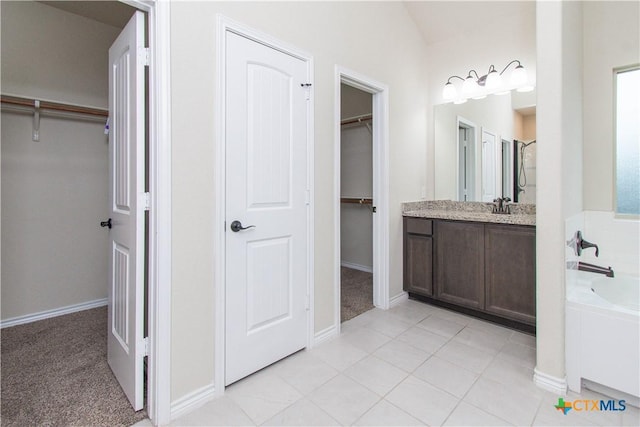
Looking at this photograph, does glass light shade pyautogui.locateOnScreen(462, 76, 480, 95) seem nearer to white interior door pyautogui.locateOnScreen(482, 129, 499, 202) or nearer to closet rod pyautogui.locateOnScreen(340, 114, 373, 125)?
white interior door pyautogui.locateOnScreen(482, 129, 499, 202)

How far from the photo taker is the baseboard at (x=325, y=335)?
2328mm

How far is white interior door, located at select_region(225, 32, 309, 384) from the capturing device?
1816mm

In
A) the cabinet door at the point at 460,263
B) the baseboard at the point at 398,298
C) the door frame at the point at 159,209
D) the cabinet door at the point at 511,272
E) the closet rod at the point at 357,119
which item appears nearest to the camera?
the door frame at the point at 159,209

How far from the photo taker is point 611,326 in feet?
5.45

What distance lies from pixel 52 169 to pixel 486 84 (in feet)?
13.5

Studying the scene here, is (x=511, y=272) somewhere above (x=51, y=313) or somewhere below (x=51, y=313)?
above

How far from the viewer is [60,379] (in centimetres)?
189

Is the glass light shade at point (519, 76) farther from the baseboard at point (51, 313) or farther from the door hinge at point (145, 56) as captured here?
the baseboard at point (51, 313)

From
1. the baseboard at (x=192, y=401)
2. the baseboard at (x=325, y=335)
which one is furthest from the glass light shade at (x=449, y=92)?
the baseboard at (x=192, y=401)

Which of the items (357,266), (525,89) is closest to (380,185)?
(525,89)

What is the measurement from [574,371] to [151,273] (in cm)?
237

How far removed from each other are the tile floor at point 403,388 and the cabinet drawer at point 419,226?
3.05 ft

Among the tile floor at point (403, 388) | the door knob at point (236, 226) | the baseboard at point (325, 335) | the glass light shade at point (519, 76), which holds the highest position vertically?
the glass light shade at point (519, 76)

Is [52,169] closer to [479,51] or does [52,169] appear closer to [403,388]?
[403,388]
